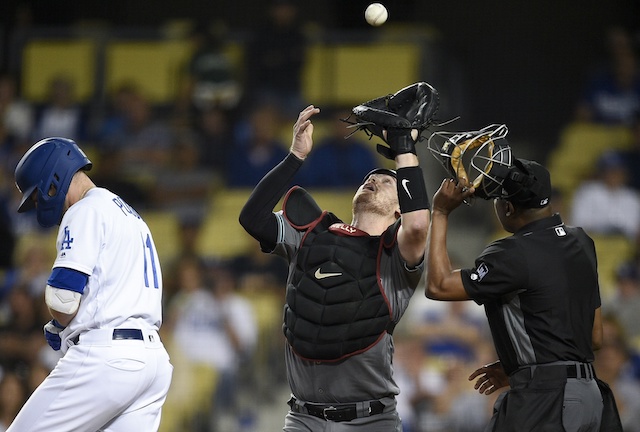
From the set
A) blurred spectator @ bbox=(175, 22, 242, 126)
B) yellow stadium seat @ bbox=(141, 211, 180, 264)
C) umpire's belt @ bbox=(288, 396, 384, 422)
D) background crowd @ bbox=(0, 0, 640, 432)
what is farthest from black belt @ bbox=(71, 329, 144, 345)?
blurred spectator @ bbox=(175, 22, 242, 126)

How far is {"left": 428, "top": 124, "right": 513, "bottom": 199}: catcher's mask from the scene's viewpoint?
3.87 m

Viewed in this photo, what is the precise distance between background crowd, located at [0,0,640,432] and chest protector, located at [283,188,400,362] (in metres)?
2.91

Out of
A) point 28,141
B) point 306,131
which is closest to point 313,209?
point 306,131

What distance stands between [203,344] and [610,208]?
3658 mm

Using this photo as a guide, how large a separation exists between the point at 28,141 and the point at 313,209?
21.6ft

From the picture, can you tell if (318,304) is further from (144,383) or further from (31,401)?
(31,401)

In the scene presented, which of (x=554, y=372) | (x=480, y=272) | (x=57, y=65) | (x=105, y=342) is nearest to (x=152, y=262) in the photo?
(x=105, y=342)

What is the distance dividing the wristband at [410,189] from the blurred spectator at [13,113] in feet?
23.7

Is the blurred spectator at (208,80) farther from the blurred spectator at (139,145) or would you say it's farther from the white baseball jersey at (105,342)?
the white baseball jersey at (105,342)

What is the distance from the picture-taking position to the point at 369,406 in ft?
13.1

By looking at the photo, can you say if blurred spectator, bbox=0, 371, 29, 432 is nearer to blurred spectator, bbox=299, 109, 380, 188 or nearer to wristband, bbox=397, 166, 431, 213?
blurred spectator, bbox=299, 109, 380, 188

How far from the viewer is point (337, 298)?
13.3 ft

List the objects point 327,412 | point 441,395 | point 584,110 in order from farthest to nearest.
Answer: point 584,110
point 441,395
point 327,412

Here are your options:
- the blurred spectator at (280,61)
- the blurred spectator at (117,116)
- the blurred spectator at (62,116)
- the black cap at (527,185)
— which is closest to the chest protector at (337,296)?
the black cap at (527,185)
